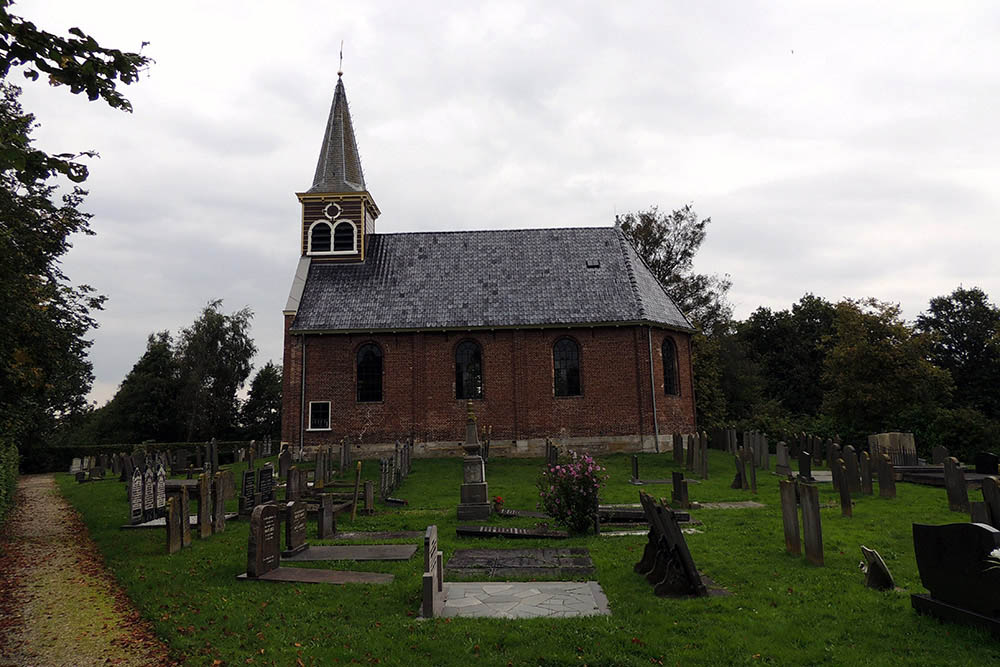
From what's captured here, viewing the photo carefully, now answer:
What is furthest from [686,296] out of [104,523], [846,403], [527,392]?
[104,523]

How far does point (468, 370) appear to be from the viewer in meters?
25.8

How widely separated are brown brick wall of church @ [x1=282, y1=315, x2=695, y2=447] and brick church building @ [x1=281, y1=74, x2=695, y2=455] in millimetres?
41

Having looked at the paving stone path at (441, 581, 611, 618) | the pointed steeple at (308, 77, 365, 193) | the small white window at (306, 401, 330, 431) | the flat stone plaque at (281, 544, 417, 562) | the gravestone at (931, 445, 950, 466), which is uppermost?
the pointed steeple at (308, 77, 365, 193)

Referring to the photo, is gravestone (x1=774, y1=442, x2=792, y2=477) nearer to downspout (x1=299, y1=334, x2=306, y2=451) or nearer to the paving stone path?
the paving stone path

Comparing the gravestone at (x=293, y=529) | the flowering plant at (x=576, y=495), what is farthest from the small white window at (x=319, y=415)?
the flowering plant at (x=576, y=495)

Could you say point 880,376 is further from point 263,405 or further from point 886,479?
point 263,405

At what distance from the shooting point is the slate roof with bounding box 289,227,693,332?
2577cm

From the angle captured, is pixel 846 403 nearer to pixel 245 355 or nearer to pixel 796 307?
pixel 796 307

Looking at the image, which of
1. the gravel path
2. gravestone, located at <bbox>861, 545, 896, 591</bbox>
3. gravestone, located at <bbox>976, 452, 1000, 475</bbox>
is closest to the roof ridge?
gravestone, located at <bbox>976, 452, 1000, 475</bbox>

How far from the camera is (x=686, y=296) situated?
119ft

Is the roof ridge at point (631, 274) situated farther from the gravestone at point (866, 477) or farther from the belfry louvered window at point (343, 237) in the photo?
the belfry louvered window at point (343, 237)

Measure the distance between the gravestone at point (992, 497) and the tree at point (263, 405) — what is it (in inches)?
1721

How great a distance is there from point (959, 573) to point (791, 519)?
3.04m

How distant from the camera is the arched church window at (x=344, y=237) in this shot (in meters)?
28.6
